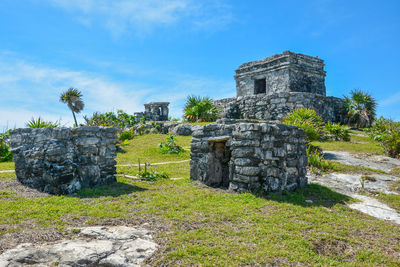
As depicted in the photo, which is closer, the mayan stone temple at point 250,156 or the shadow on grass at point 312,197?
the shadow on grass at point 312,197

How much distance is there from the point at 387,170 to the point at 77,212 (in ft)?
32.2

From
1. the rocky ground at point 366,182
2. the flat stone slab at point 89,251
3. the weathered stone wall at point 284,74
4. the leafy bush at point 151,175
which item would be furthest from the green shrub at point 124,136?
the flat stone slab at point 89,251

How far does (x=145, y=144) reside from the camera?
53.5ft

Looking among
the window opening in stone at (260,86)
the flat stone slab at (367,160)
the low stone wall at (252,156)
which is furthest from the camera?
the window opening in stone at (260,86)

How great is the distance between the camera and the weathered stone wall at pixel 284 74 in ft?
62.7

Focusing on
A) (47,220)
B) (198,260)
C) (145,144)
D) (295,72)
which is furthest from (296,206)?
(295,72)

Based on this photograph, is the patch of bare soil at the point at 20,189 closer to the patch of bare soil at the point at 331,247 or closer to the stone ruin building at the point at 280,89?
the patch of bare soil at the point at 331,247

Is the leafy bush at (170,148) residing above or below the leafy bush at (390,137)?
below

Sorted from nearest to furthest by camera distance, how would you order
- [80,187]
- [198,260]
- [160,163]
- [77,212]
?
[198,260] → [77,212] → [80,187] → [160,163]

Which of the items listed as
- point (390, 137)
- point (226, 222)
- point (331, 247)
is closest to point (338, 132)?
point (390, 137)

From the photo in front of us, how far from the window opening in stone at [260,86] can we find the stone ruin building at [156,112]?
8.86 meters

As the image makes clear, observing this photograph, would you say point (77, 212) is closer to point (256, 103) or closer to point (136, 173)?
point (136, 173)

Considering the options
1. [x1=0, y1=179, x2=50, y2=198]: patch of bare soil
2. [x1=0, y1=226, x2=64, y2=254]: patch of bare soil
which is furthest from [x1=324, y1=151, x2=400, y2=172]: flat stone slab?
[x1=0, y1=179, x2=50, y2=198]: patch of bare soil

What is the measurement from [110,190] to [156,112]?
1924cm
